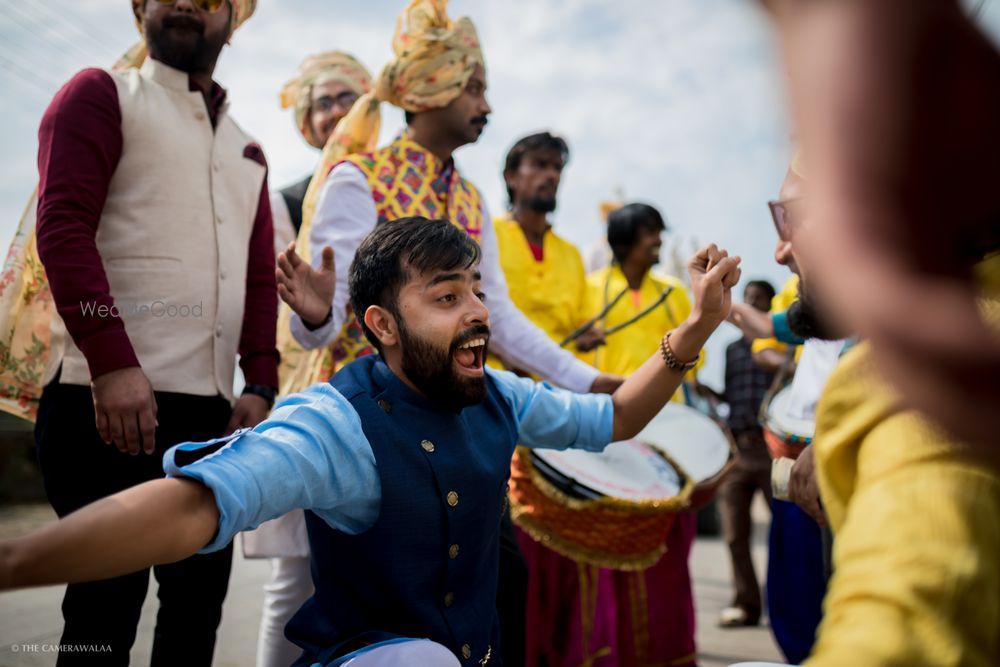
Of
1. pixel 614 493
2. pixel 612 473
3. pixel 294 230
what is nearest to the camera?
pixel 614 493

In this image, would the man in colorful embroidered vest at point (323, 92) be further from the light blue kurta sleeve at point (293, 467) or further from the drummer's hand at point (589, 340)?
the light blue kurta sleeve at point (293, 467)

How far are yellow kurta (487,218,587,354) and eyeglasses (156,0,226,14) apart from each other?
192cm

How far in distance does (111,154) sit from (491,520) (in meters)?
1.45

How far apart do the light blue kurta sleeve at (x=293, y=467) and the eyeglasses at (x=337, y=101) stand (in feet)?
9.76

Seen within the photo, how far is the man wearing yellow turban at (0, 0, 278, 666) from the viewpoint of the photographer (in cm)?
203

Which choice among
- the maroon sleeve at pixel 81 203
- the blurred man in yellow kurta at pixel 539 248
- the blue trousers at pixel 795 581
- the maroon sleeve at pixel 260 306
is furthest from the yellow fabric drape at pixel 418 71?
the blue trousers at pixel 795 581

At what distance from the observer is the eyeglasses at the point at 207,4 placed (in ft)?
8.03

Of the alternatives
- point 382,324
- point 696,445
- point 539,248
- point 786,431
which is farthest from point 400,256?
point 539,248

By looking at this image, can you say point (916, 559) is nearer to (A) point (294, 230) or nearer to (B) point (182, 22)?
(B) point (182, 22)

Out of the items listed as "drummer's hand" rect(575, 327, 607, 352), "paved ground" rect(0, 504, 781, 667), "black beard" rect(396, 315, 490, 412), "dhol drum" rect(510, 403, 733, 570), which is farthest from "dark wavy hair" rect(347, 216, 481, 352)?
"paved ground" rect(0, 504, 781, 667)

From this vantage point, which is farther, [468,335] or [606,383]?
[606,383]

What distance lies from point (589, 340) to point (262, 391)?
175 cm

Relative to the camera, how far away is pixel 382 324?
204cm
